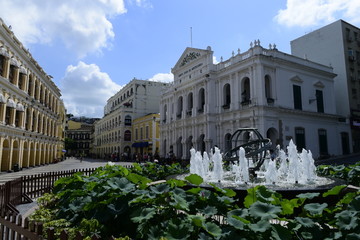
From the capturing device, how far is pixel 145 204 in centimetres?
413

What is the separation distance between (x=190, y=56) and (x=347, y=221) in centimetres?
2985

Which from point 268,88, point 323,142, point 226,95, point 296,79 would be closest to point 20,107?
point 226,95

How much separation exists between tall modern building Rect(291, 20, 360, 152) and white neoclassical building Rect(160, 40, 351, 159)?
2.04 metres

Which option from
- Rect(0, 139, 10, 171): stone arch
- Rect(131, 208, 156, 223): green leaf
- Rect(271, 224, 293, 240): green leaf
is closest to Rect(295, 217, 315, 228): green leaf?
Rect(271, 224, 293, 240): green leaf

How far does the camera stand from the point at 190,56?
31.4 meters

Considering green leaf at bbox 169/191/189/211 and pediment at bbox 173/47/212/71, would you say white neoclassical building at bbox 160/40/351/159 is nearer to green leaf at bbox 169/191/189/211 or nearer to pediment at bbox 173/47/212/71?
pediment at bbox 173/47/212/71

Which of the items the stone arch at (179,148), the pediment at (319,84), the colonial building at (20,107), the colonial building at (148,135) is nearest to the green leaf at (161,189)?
the colonial building at (20,107)

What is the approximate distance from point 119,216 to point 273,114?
2052 cm

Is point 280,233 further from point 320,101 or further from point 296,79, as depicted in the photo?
point 320,101

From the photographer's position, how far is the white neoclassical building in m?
22.5

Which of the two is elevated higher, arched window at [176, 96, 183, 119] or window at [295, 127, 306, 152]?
arched window at [176, 96, 183, 119]

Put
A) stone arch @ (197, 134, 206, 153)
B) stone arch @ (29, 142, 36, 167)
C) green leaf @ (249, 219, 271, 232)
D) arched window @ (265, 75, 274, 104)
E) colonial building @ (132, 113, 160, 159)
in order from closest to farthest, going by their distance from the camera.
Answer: green leaf @ (249, 219, 271, 232) < arched window @ (265, 75, 274, 104) < stone arch @ (29, 142, 36, 167) < stone arch @ (197, 134, 206, 153) < colonial building @ (132, 113, 160, 159)

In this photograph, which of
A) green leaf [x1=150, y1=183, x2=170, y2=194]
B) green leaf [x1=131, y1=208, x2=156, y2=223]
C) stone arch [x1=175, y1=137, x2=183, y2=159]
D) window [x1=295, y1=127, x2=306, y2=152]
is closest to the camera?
green leaf [x1=131, y1=208, x2=156, y2=223]

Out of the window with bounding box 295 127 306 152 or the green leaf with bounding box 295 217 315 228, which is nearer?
the green leaf with bounding box 295 217 315 228
